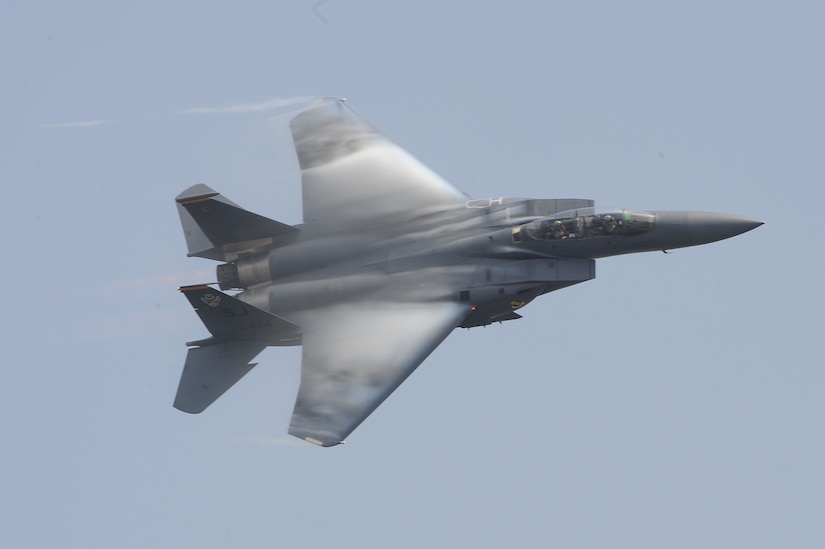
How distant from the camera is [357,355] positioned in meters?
34.1

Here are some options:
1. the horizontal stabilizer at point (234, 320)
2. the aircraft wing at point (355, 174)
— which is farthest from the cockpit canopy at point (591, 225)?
the horizontal stabilizer at point (234, 320)

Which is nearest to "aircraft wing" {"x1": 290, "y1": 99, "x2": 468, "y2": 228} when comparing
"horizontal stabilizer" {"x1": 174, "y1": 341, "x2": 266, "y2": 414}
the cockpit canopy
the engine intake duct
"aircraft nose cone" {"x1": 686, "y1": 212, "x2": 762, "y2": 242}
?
the engine intake duct

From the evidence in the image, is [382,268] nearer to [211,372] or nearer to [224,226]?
[224,226]

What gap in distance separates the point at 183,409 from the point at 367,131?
7291mm

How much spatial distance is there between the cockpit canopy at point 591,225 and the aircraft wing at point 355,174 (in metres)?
1.90

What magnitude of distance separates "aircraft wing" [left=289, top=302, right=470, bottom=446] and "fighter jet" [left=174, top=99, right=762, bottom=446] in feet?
0.09

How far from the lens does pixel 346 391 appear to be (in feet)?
110

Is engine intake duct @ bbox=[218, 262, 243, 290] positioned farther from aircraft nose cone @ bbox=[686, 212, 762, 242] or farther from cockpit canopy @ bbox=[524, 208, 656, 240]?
aircraft nose cone @ bbox=[686, 212, 762, 242]

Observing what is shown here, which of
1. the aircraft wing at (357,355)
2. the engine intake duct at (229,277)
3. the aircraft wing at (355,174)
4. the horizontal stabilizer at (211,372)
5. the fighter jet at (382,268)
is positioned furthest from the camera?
the engine intake duct at (229,277)

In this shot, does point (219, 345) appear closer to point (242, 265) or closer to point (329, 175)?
point (242, 265)

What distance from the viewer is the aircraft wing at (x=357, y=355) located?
3297 centimetres

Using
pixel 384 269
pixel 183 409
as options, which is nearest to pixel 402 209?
pixel 384 269

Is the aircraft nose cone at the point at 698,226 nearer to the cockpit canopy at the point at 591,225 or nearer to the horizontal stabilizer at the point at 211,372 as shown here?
the cockpit canopy at the point at 591,225

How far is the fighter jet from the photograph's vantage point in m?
34.2
